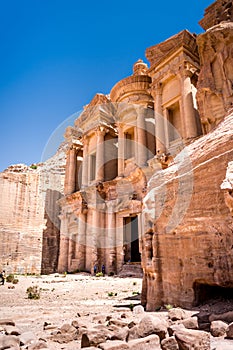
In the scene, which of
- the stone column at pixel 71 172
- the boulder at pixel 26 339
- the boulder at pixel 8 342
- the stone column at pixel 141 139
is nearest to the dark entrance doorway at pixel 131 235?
the stone column at pixel 141 139

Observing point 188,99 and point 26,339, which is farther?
point 188,99

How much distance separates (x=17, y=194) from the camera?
2611cm

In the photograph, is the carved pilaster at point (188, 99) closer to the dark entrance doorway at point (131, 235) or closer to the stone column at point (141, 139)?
the stone column at point (141, 139)

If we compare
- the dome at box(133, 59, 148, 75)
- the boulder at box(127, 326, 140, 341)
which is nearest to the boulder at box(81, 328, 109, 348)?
the boulder at box(127, 326, 140, 341)

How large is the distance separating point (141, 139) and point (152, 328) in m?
17.5

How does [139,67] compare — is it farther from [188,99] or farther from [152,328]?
[152,328]

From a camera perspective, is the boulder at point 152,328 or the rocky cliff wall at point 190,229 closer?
the boulder at point 152,328

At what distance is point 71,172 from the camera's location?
2562 centimetres

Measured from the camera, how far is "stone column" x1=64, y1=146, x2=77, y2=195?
25.0 metres

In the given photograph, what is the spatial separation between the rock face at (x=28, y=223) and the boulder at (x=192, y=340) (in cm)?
2388

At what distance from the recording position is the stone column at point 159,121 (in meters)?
16.7

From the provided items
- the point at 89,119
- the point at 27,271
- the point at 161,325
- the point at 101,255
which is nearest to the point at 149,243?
the point at 161,325

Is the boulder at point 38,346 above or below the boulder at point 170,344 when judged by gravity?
below

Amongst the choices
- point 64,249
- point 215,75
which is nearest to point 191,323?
point 215,75
